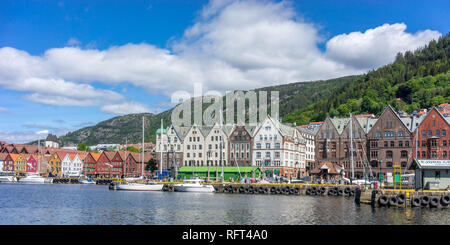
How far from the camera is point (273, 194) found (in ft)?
327

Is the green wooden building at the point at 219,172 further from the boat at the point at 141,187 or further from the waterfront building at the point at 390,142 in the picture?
the waterfront building at the point at 390,142

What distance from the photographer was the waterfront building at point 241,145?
140 m

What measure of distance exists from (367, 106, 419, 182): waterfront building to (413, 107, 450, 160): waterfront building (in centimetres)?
261

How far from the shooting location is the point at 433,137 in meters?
119

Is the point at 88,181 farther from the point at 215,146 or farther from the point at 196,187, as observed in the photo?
the point at 196,187

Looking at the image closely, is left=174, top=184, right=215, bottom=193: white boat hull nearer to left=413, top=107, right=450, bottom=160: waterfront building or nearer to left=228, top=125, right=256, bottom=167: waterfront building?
left=228, top=125, right=256, bottom=167: waterfront building

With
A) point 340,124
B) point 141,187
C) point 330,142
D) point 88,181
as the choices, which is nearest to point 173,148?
point 88,181

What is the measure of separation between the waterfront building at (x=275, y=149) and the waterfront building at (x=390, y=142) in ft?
78.3

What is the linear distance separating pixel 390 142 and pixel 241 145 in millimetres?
45918

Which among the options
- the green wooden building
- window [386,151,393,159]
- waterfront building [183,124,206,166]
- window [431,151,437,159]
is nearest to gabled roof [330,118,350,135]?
window [386,151,393,159]

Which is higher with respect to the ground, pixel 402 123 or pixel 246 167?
pixel 402 123

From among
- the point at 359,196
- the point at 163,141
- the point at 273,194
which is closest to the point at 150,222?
the point at 359,196
